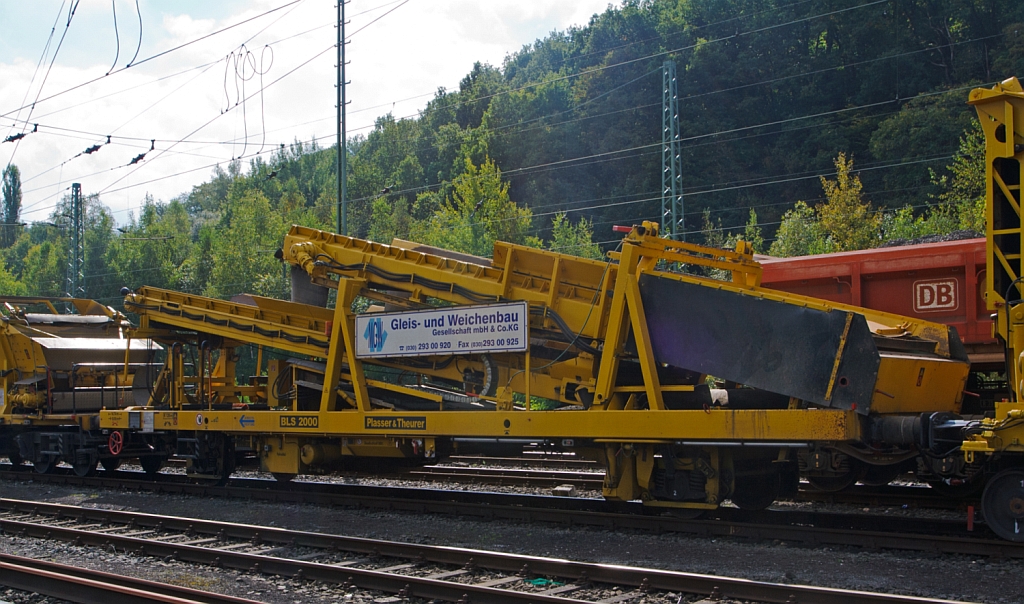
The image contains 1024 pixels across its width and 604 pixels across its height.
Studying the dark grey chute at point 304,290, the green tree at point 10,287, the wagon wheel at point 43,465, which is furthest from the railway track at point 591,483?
the green tree at point 10,287

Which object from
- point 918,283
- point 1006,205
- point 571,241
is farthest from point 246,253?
point 1006,205

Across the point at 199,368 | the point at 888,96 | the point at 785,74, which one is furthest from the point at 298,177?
the point at 199,368

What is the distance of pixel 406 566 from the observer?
8086 mm

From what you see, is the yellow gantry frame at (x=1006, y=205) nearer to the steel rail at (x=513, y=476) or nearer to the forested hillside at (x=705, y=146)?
the steel rail at (x=513, y=476)

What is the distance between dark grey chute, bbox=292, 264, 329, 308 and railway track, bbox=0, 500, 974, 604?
3.34 metres

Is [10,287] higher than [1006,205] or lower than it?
higher

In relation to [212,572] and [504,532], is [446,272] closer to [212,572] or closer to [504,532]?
[504,532]

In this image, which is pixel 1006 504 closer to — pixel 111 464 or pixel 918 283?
pixel 918 283

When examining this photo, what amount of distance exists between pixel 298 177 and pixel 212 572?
4109 inches

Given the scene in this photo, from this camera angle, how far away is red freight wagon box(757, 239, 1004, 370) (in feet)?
37.1

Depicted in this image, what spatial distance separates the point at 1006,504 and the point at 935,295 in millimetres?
4869

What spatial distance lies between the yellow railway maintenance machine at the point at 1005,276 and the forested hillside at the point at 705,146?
29.1 metres

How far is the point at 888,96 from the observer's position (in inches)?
2179

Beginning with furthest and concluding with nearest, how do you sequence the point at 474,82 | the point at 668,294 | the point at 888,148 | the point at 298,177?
the point at 298,177 < the point at 474,82 < the point at 888,148 < the point at 668,294
